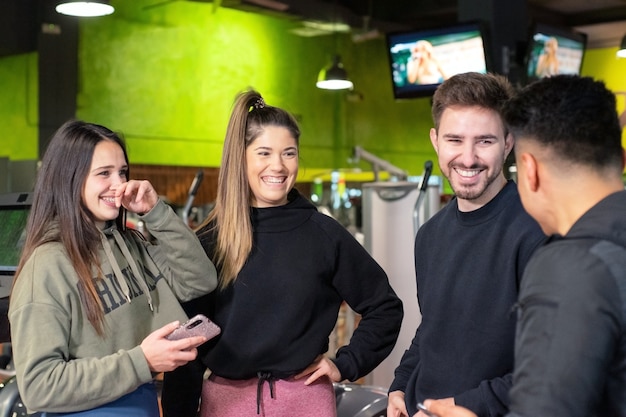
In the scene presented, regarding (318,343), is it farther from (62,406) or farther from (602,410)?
(602,410)

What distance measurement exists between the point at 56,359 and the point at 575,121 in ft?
3.78

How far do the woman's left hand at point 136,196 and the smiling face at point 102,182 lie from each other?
0.02m

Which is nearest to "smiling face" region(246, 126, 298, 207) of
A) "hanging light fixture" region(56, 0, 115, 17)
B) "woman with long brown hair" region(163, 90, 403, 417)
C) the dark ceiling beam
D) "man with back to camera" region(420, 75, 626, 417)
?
"woman with long brown hair" region(163, 90, 403, 417)

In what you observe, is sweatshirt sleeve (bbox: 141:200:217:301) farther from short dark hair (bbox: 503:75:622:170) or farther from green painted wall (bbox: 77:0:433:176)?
green painted wall (bbox: 77:0:433:176)

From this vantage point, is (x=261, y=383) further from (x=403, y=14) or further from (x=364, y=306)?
(x=403, y=14)

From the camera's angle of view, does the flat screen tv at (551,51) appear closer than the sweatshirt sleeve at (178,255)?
No

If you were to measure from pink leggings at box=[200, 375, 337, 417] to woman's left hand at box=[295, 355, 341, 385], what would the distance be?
0.03 metres

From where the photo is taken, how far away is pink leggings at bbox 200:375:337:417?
2.13m

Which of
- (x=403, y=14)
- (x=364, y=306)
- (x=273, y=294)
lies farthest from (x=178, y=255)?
(x=403, y=14)

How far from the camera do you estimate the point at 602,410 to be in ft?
3.98

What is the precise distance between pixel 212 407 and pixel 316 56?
1136cm

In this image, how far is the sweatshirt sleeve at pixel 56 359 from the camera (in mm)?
1755

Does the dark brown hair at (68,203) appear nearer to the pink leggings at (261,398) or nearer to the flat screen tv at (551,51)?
the pink leggings at (261,398)

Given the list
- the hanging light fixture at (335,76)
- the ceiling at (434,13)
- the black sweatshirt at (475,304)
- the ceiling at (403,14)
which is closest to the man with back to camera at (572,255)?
the black sweatshirt at (475,304)
